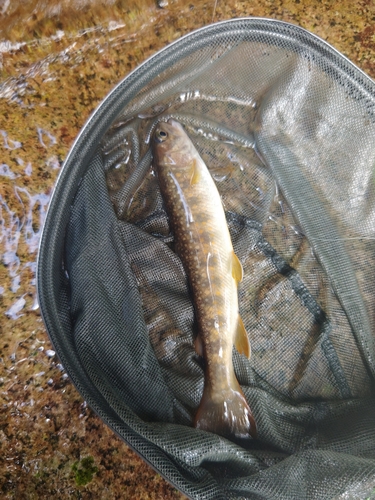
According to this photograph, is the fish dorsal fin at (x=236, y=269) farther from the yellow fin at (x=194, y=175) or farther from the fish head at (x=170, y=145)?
the fish head at (x=170, y=145)

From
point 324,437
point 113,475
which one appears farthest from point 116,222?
point 324,437

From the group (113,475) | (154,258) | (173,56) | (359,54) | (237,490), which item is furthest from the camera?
(359,54)

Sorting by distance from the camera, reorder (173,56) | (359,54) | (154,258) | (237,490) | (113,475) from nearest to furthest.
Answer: (237,490), (113,475), (173,56), (154,258), (359,54)

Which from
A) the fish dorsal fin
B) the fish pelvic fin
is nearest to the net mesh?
the fish pelvic fin

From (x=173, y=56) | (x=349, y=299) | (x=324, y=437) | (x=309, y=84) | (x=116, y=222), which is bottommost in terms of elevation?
(x=324, y=437)

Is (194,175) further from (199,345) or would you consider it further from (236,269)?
(199,345)

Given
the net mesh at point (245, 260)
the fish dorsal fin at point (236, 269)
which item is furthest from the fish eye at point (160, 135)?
the fish dorsal fin at point (236, 269)

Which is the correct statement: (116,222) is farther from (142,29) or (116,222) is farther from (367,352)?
(367,352)
